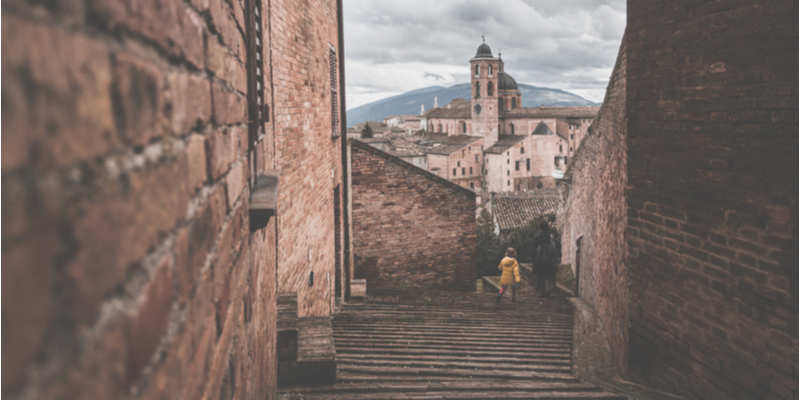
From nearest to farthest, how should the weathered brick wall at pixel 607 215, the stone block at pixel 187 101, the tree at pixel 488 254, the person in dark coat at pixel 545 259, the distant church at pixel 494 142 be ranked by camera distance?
the stone block at pixel 187 101 → the weathered brick wall at pixel 607 215 → the person in dark coat at pixel 545 259 → the tree at pixel 488 254 → the distant church at pixel 494 142

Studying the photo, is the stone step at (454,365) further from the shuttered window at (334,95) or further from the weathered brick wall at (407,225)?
the weathered brick wall at (407,225)

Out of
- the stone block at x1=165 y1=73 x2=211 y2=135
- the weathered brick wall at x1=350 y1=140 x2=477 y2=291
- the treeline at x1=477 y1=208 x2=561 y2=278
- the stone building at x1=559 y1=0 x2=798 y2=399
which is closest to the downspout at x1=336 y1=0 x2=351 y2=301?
the weathered brick wall at x1=350 y1=140 x2=477 y2=291

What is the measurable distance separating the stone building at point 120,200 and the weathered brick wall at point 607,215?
540 cm

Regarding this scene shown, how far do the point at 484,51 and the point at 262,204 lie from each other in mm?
86195

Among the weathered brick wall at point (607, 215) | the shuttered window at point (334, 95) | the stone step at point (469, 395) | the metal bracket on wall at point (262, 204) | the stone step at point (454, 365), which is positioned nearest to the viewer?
the metal bracket on wall at point (262, 204)

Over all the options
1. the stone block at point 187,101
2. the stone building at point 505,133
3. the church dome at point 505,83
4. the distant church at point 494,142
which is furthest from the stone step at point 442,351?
the church dome at point 505,83

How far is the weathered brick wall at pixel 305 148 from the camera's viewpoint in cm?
587

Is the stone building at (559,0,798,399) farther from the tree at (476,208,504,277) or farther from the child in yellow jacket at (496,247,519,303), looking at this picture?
the tree at (476,208,504,277)

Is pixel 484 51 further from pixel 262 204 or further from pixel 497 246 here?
A: pixel 262 204

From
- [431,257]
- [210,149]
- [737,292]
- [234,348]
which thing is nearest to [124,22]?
[210,149]

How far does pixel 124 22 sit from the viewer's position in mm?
844

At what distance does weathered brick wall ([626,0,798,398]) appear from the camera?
14.1 ft

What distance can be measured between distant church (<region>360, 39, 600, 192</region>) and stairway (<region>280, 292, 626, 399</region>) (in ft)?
178

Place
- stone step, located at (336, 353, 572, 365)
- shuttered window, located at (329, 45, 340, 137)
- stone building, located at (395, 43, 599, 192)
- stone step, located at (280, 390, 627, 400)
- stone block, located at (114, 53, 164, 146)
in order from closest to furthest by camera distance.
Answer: stone block, located at (114, 53, 164, 146) → stone step, located at (280, 390, 627, 400) → stone step, located at (336, 353, 572, 365) → shuttered window, located at (329, 45, 340, 137) → stone building, located at (395, 43, 599, 192)
